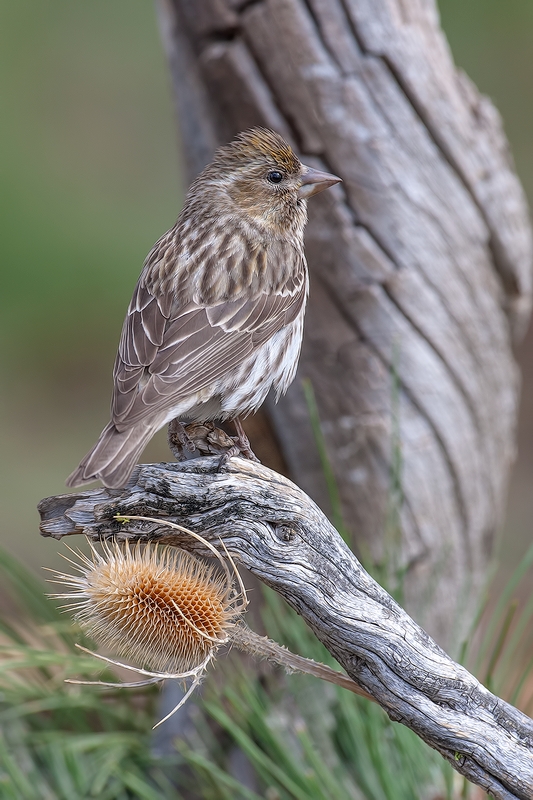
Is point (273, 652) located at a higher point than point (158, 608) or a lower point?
lower

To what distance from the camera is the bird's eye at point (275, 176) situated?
11.0 ft

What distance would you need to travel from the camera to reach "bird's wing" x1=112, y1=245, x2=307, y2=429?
8.50ft

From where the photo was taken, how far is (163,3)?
386 centimetres

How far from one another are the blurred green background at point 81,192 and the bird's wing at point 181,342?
13.6 feet

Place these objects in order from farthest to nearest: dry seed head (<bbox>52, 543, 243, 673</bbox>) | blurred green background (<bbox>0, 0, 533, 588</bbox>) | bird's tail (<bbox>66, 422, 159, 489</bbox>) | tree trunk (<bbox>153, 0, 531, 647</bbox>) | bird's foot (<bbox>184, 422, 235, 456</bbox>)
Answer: blurred green background (<bbox>0, 0, 533, 588</bbox>)
tree trunk (<bbox>153, 0, 531, 647</bbox>)
bird's foot (<bbox>184, 422, 235, 456</bbox>)
bird's tail (<bbox>66, 422, 159, 489</bbox>)
dry seed head (<bbox>52, 543, 243, 673</bbox>)

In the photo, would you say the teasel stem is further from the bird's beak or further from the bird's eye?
the bird's eye

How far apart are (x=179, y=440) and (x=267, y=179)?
114cm

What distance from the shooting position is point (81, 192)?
321 inches

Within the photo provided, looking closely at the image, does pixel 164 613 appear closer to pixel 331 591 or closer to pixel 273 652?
pixel 273 652

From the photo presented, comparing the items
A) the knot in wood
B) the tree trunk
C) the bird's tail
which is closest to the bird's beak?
the tree trunk

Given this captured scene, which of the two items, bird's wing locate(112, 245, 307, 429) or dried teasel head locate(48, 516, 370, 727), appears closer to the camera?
dried teasel head locate(48, 516, 370, 727)

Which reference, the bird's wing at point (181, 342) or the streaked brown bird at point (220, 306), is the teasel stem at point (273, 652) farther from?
the bird's wing at point (181, 342)

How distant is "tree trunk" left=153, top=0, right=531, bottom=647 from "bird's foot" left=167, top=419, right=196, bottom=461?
0.95 m

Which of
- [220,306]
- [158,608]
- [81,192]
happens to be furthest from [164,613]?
[81,192]
